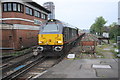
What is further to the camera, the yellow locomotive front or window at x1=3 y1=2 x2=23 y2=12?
window at x1=3 y1=2 x2=23 y2=12

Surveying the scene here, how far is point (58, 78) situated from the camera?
6582 mm

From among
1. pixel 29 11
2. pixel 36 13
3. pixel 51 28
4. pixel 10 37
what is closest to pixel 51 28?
pixel 51 28

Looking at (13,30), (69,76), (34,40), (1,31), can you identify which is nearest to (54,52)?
(69,76)

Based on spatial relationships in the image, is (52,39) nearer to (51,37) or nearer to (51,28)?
(51,37)

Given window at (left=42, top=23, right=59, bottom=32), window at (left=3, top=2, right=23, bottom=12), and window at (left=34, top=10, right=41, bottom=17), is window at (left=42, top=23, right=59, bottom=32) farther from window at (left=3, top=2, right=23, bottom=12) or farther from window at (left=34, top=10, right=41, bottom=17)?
window at (left=34, top=10, right=41, bottom=17)

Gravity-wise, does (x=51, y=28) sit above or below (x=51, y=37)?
above

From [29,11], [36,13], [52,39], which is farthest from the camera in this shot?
[36,13]

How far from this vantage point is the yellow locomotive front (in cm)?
1110

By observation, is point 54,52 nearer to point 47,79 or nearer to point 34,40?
point 47,79

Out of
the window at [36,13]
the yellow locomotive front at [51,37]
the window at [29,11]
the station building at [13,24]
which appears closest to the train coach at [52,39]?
the yellow locomotive front at [51,37]

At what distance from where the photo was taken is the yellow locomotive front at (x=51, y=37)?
36.4 feet

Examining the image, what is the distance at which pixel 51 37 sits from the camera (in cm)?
1124

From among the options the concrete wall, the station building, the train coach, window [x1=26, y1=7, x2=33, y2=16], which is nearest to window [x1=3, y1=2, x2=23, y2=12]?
the station building

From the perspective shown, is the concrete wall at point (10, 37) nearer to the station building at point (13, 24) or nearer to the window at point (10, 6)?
the station building at point (13, 24)
